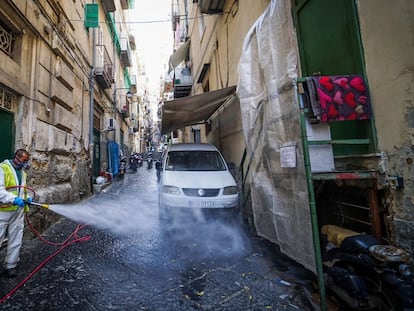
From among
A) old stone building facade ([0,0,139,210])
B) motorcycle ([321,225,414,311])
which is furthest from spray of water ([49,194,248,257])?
motorcycle ([321,225,414,311])

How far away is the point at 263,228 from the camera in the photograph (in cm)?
396

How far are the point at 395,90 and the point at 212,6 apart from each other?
761 cm

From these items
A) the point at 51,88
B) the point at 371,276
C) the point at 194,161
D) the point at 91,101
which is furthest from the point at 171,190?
the point at 91,101

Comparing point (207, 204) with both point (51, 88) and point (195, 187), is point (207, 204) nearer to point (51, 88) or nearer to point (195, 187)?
point (195, 187)

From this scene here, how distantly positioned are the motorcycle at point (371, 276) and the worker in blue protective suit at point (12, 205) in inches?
148

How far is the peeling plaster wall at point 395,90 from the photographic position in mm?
2359

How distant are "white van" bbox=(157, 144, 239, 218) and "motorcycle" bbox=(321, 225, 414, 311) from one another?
263 cm

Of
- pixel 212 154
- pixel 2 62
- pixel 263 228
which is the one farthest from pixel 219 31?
pixel 263 228

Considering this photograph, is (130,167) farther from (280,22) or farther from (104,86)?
(280,22)

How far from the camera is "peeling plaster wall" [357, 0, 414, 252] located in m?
2.36

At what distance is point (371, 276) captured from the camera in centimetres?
Result: 224

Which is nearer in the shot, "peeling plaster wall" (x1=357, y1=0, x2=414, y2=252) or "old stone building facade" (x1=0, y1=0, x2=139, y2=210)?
"peeling plaster wall" (x1=357, y1=0, x2=414, y2=252)

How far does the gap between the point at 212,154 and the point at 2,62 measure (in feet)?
15.0

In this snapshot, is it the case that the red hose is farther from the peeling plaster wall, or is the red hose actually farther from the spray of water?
the peeling plaster wall
